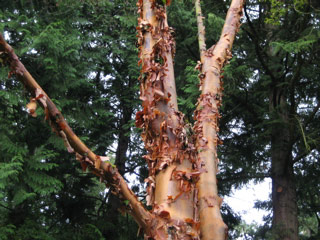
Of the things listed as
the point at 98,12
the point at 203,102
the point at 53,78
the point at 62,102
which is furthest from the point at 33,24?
the point at 203,102

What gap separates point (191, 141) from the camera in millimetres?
1735

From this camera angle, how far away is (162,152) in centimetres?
165

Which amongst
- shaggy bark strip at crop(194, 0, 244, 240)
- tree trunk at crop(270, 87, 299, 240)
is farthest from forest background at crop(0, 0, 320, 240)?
shaggy bark strip at crop(194, 0, 244, 240)

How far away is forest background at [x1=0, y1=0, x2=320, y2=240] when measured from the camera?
555 cm

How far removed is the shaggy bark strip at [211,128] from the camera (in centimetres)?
A: 174

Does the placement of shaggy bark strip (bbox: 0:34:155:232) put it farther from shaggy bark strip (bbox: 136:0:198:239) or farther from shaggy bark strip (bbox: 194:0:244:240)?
shaggy bark strip (bbox: 194:0:244:240)

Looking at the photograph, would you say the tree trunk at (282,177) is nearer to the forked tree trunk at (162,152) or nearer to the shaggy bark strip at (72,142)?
the forked tree trunk at (162,152)

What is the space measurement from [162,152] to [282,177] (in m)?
5.77

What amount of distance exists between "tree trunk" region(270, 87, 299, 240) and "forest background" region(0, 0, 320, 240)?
32 millimetres

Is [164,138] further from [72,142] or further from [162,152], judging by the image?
[72,142]

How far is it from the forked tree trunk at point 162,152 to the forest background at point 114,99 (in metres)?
2.98

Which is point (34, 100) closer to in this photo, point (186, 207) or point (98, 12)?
point (186, 207)

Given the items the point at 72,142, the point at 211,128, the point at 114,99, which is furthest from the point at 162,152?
the point at 114,99

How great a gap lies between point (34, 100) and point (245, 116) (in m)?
7.24
